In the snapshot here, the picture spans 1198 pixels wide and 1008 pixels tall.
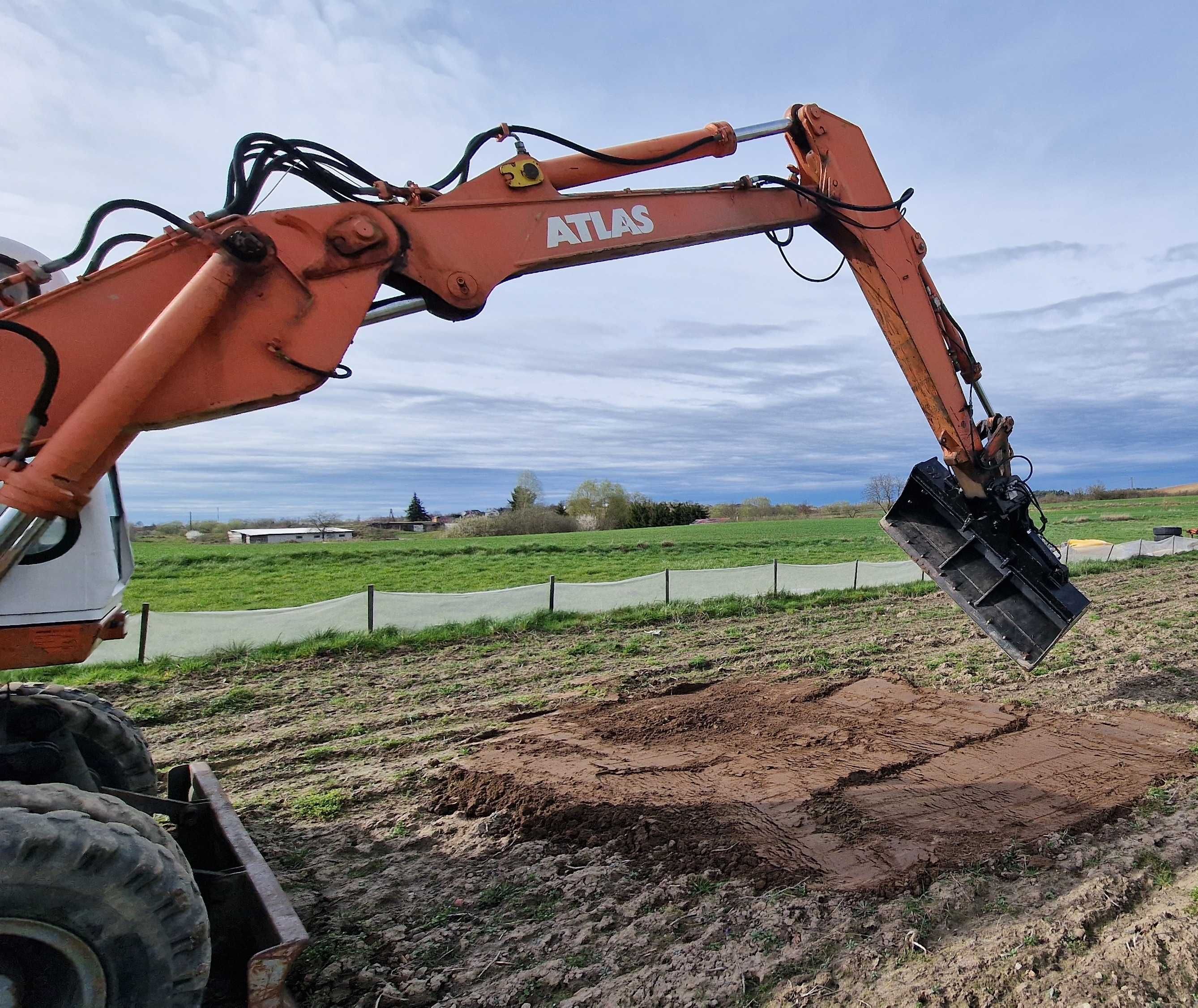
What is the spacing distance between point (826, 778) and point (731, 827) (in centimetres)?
109

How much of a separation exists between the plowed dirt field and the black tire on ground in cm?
87

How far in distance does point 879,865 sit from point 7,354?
4.59 meters

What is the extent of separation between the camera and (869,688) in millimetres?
7859

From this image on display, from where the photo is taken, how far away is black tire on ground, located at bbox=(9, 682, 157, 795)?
4.13 m

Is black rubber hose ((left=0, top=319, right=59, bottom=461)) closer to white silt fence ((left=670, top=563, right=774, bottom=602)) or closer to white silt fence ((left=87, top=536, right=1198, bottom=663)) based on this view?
white silt fence ((left=87, top=536, right=1198, bottom=663))

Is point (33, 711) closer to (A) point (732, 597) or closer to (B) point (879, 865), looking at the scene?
(B) point (879, 865)

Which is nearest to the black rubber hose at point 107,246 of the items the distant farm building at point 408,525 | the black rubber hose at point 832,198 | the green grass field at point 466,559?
the black rubber hose at point 832,198

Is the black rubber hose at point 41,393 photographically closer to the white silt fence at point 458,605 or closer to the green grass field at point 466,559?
the white silt fence at point 458,605

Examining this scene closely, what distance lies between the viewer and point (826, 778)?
17.5 ft

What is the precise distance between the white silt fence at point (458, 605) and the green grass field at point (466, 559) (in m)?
7.71

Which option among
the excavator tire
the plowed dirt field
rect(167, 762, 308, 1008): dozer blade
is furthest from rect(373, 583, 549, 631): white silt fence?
the excavator tire

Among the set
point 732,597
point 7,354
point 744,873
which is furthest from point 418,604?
point 7,354

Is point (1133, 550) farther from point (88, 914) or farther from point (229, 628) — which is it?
point (88, 914)

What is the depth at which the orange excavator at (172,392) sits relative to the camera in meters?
2.41
